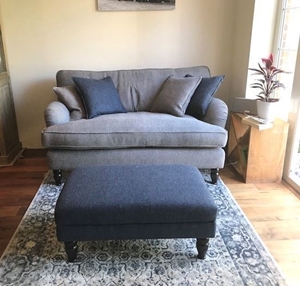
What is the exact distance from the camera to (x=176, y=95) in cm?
293

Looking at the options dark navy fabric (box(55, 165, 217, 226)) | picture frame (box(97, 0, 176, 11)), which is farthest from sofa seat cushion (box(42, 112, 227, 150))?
picture frame (box(97, 0, 176, 11))

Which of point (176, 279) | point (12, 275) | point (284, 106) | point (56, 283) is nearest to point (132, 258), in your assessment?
point (176, 279)

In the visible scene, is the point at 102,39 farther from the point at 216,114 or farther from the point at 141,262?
the point at 141,262

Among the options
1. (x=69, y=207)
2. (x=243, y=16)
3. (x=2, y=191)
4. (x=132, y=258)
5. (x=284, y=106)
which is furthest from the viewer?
(x=243, y=16)

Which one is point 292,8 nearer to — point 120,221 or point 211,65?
point 211,65

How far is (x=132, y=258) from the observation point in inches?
73.3

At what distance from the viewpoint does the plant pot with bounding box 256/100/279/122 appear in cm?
262

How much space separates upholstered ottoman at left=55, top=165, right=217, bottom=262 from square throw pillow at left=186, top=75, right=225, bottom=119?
3.87 feet

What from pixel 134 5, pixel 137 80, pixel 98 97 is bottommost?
pixel 98 97

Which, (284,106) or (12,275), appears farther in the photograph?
(284,106)

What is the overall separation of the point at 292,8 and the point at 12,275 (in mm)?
2951

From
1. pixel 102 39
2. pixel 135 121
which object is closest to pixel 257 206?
pixel 135 121

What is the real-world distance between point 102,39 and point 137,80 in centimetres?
63

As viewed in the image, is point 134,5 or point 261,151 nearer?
point 261,151
